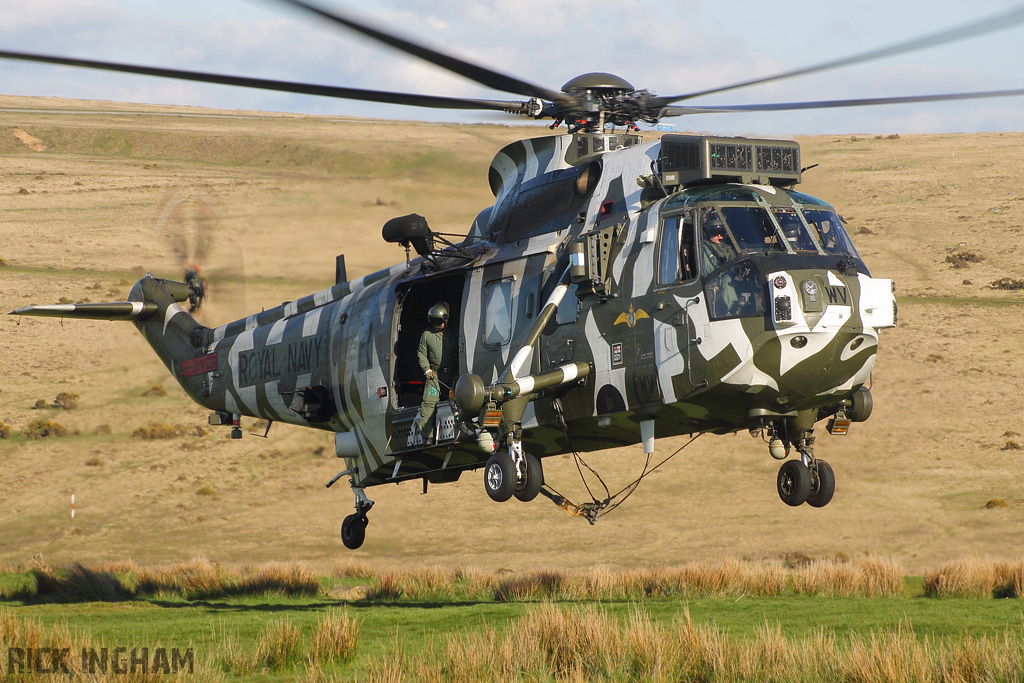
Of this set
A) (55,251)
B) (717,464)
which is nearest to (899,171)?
(717,464)

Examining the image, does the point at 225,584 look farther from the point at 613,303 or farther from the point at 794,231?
the point at 794,231

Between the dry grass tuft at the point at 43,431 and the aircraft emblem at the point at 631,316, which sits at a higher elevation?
the aircraft emblem at the point at 631,316

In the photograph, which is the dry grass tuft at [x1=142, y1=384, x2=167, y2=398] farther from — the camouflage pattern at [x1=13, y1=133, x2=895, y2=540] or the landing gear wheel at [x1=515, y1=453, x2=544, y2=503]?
the landing gear wheel at [x1=515, y1=453, x2=544, y2=503]

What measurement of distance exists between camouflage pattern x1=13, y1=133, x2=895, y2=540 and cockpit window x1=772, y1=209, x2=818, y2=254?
1.1 inches

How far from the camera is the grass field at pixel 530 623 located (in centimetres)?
1138

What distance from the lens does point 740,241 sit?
481 inches

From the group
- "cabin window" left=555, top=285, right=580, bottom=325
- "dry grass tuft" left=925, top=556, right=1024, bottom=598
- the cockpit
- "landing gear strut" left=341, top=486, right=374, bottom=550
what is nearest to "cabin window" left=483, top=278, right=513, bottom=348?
"cabin window" left=555, top=285, right=580, bottom=325

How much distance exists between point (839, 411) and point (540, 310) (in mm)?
4032

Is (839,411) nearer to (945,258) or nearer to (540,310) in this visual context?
(540,310)

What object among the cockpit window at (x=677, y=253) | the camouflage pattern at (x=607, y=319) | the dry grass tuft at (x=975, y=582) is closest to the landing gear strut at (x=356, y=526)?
the camouflage pattern at (x=607, y=319)

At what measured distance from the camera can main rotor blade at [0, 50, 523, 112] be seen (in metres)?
9.84

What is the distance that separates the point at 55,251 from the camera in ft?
166

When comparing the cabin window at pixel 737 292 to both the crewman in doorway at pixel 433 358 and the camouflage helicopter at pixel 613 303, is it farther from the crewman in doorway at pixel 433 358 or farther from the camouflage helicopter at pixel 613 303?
the crewman in doorway at pixel 433 358

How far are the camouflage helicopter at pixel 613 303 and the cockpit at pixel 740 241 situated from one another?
2cm
